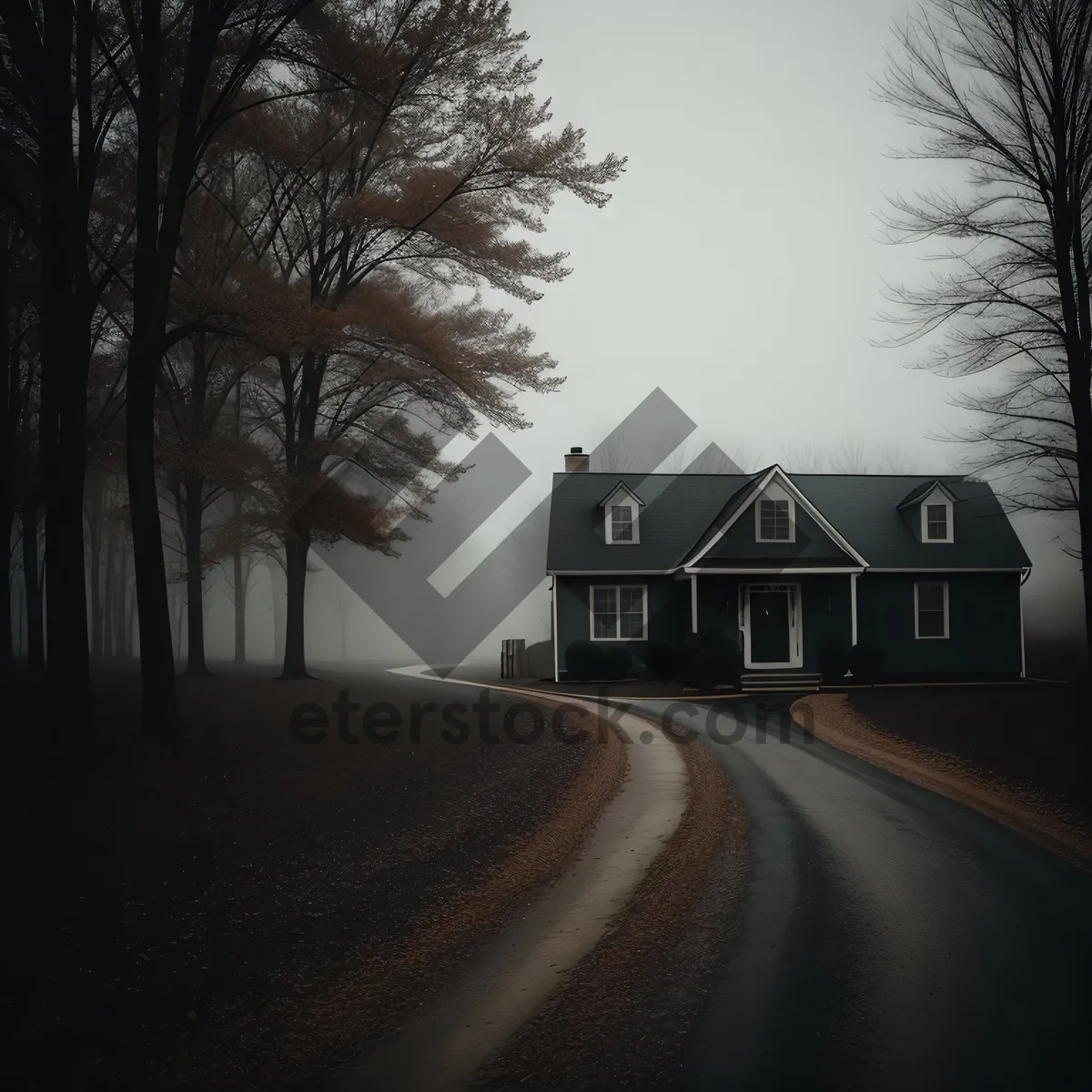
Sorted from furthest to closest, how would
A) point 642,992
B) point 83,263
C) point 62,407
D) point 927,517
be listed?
1. point 927,517
2. point 83,263
3. point 62,407
4. point 642,992

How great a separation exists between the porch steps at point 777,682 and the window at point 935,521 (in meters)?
6.59

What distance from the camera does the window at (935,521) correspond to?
28.4 m

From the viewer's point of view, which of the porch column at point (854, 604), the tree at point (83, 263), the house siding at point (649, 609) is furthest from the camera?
the house siding at point (649, 609)

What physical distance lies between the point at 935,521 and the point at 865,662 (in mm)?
6863

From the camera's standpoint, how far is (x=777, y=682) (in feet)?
81.0

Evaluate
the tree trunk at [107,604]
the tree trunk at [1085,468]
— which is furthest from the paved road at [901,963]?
the tree trunk at [107,604]

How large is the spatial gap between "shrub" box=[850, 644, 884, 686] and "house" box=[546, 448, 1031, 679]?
1.08 m

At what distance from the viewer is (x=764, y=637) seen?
26812mm

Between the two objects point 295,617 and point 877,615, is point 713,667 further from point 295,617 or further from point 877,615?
point 295,617

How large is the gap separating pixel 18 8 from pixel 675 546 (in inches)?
866

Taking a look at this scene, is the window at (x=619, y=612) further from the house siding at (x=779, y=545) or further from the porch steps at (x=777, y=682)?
the porch steps at (x=777, y=682)

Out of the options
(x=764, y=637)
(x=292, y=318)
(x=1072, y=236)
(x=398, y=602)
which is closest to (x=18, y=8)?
(x=292, y=318)

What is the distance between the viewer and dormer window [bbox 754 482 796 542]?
26.5 metres

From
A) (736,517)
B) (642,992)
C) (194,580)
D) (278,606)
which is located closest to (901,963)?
(642,992)
